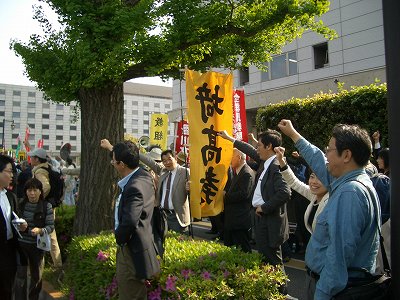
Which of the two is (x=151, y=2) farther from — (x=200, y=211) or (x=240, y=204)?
(x=240, y=204)

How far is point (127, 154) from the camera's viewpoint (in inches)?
145

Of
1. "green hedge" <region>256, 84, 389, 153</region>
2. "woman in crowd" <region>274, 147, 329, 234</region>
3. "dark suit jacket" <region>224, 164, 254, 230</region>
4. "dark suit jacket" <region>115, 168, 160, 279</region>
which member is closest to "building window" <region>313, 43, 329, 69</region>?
"green hedge" <region>256, 84, 389, 153</region>

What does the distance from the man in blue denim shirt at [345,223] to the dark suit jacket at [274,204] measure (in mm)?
2158

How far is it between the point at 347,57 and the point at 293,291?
1616cm

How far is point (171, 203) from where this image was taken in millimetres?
6309

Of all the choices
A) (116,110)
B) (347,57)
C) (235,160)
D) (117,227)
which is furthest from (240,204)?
(347,57)

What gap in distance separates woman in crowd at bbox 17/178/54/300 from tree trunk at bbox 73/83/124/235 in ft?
3.61

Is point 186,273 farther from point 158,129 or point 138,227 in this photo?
point 158,129

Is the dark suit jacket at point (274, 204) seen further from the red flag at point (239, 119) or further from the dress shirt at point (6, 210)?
the red flag at point (239, 119)

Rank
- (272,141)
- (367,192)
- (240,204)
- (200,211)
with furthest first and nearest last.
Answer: (240,204)
(200,211)
(272,141)
(367,192)

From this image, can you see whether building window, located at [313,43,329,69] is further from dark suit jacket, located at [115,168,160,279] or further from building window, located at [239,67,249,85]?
dark suit jacket, located at [115,168,160,279]

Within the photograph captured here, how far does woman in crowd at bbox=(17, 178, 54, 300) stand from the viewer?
4965 millimetres

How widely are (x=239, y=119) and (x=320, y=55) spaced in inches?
471

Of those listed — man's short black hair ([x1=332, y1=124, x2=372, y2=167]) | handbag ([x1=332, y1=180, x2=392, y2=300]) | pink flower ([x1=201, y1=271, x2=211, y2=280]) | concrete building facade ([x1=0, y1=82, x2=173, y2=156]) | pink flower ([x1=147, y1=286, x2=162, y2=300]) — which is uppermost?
concrete building facade ([x1=0, y1=82, x2=173, y2=156])
